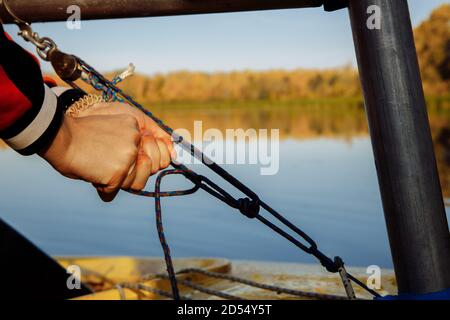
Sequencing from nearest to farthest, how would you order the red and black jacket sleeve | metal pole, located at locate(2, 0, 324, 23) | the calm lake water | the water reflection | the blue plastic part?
the red and black jacket sleeve → the blue plastic part → metal pole, located at locate(2, 0, 324, 23) → the calm lake water → the water reflection

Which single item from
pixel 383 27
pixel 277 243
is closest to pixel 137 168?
pixel 383 27

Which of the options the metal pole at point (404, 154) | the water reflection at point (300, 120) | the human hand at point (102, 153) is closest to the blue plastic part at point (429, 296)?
the metal pole at point (404, 154)

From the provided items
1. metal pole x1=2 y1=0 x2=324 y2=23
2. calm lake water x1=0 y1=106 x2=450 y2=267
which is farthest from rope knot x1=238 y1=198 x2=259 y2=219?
calm lake water x1=0 y1=106 x2=450 y2=267

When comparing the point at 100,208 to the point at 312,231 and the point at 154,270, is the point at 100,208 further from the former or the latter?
the point at 154,270

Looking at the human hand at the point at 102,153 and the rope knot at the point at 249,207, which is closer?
the human hand at the point at 102,153

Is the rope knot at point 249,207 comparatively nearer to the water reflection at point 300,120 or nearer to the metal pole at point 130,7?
the metal pole at point 130,7

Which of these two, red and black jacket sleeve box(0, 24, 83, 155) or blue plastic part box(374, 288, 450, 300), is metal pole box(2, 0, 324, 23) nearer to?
red and black jacket sleeve box(0, 24, 83, 155)

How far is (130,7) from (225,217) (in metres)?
6.55

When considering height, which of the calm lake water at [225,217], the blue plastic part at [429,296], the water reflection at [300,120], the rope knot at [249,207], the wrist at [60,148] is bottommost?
the blue plastic part at [429,296]

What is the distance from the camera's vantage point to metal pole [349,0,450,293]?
3.01 feet

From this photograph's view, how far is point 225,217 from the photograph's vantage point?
7531 mm

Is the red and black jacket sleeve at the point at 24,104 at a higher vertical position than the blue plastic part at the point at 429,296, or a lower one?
higher

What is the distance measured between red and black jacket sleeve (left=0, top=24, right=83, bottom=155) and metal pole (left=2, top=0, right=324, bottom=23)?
1.12ft

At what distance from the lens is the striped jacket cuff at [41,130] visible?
74 cm
